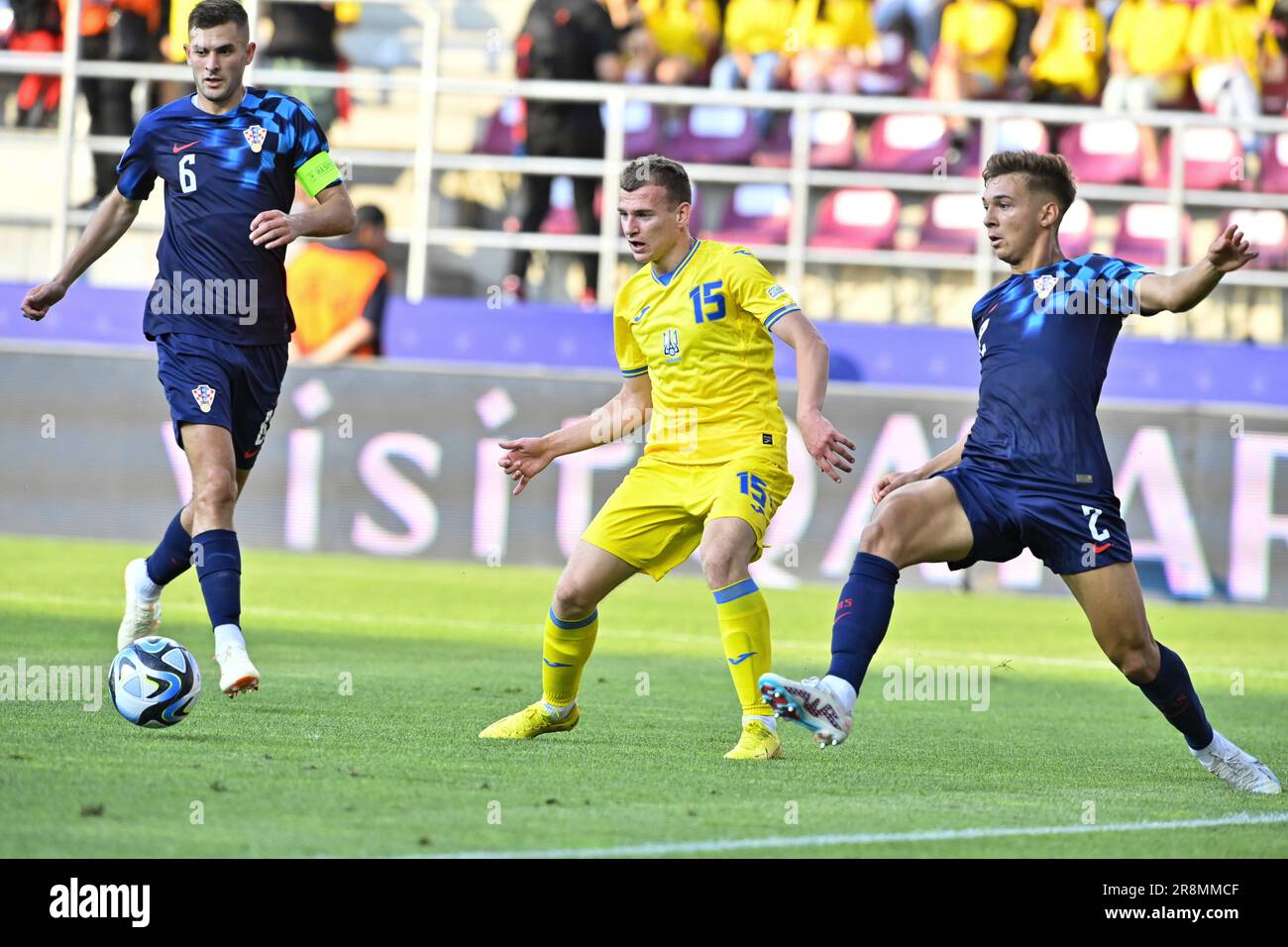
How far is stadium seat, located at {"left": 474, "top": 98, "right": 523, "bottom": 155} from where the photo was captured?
54.7ft

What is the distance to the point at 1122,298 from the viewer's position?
19.6 ft

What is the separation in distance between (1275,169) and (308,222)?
11147 mm

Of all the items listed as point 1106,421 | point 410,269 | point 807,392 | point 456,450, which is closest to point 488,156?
point 410,269

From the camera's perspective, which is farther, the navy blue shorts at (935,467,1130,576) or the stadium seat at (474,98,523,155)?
the stadium seat at (474,98,523,155)

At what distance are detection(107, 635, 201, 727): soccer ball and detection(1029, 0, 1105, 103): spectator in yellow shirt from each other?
11774 millimetres

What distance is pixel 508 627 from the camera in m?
10.7

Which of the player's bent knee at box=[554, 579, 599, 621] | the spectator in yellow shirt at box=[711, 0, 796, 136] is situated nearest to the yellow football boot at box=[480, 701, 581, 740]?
the player's bent knee at box=[554, 579, 599, 621]

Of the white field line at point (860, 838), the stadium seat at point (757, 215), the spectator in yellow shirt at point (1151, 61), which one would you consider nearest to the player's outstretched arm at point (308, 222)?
the white field line at point (860, 838)

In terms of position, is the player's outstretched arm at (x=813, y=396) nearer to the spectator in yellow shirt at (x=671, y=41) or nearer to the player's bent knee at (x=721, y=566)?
the player's bent knee at (x=721, y=566)

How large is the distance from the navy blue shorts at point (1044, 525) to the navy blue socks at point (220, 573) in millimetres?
2391

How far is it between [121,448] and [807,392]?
30.1 feet

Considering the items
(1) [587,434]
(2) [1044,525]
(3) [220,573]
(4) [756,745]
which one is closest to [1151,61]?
(1) [587,434]

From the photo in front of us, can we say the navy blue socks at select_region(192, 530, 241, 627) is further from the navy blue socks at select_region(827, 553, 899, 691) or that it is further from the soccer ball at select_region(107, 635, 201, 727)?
the navy blue socks at select_region(827, 553, 899, 691)

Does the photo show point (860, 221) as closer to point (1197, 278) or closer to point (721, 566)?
point (721, 566)
